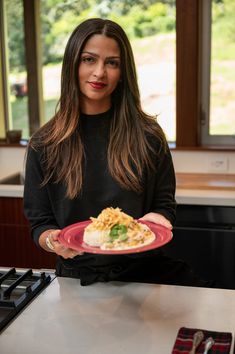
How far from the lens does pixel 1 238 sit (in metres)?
2.83

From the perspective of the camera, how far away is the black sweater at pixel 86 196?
1.59m

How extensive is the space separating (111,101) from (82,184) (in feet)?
0.99

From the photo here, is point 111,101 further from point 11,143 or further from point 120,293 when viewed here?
point 11,143

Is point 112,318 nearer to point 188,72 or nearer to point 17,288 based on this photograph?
point 17,288

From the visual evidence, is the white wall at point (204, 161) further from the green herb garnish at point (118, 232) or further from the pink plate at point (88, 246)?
the green herb garnish at point (118, 232)

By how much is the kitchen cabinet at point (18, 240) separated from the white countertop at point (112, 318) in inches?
51.8

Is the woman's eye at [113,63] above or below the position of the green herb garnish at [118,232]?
above

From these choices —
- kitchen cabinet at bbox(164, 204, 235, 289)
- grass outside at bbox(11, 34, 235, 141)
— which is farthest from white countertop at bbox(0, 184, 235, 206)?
grass outside at bbox(11, 34, 235, 141)

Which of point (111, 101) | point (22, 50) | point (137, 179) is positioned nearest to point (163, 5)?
point (22, 50)

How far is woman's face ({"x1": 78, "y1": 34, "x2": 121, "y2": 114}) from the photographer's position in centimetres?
153

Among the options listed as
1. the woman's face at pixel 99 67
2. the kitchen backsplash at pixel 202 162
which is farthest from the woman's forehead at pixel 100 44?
the kitchen backsplash at pixel 202 162

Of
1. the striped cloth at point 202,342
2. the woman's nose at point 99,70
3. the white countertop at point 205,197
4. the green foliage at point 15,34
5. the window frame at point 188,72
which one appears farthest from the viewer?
the green foliage at point 15,34

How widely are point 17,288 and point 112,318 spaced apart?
0.32 metres

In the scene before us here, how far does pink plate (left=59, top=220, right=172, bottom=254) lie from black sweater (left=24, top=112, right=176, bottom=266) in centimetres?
16
